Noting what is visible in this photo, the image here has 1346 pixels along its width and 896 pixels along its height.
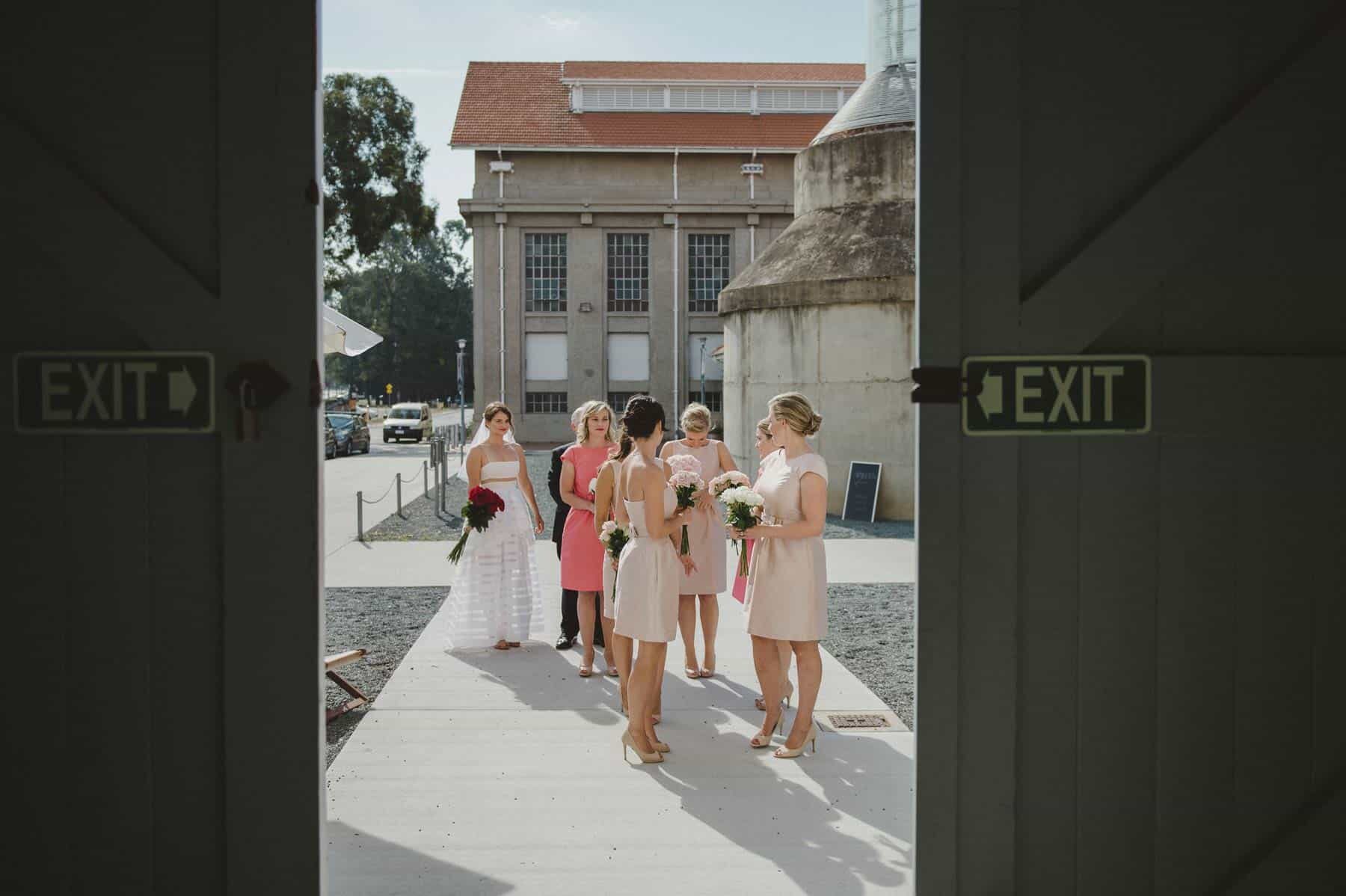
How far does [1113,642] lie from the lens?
2.92m

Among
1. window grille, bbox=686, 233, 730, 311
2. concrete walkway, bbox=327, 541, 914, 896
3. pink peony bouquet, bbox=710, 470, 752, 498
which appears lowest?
concrete walkway, bbox=327, 541, 914, 896

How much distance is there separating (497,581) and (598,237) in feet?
124

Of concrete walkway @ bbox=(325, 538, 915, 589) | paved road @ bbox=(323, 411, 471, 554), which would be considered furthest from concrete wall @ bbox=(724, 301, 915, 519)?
paved road @ bbox=(323, 411, 471, 554)

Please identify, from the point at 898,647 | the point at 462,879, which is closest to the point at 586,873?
Result: the point at 462,879

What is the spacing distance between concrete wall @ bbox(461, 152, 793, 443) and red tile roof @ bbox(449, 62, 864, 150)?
67 centimetres

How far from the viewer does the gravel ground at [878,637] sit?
7703mm

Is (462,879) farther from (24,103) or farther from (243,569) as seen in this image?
(24,103)

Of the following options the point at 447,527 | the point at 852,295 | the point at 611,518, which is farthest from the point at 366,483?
the point at 611,518

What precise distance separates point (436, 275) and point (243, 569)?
102798 mm

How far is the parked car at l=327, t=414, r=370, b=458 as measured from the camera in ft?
116

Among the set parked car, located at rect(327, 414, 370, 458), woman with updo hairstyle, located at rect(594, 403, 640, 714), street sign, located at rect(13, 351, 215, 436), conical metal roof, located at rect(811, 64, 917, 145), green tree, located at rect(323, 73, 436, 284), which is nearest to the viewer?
street sign, located at rect(13, 351, 215, 436)

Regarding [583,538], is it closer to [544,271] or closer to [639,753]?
[639,753]

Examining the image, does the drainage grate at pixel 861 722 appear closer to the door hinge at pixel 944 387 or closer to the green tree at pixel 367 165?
the door hinge at pixel 944 387

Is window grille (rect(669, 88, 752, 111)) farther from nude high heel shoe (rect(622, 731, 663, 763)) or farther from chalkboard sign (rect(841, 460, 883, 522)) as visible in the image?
nude high heel shoe (rect(622, 731, 663, 763))
